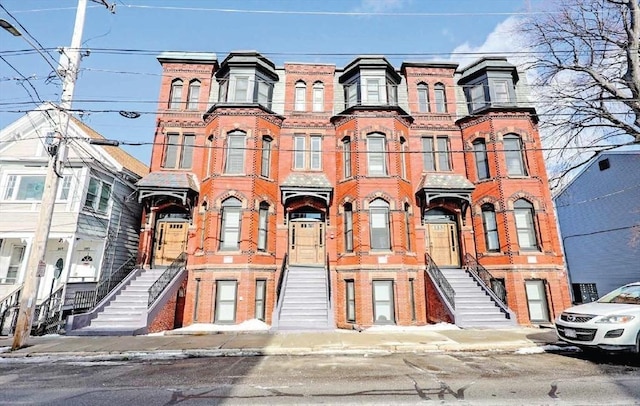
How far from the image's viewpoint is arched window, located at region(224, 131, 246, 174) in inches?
590

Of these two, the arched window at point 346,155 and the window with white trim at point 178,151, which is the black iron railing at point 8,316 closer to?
the window with white trim at point 178,151

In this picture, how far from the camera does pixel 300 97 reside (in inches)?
683

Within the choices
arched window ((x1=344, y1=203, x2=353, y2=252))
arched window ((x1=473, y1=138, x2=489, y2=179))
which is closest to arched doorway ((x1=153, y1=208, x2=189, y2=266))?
arched window ((x1=344, y1=203, x2=353, y2=252))

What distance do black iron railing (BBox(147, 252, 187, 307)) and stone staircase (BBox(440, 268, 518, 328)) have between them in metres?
11.8

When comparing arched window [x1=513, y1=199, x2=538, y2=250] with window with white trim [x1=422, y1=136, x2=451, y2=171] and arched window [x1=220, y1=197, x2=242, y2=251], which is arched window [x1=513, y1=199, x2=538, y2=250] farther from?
arched window [x1=220, y1=197, x2=242, y2=251]

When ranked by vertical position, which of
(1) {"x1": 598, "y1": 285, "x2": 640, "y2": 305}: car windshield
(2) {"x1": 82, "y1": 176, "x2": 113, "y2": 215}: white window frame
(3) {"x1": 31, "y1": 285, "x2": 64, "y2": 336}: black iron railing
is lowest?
(3) {"x1": 31, "y1": 285, "x2": 64, "y2": 336}: black iron railing

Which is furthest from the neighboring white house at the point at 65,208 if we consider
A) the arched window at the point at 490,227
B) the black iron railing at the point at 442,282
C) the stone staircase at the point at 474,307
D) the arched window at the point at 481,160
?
the arched window at the point at 481,160

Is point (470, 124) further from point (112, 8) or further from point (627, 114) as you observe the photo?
point (112, 8)

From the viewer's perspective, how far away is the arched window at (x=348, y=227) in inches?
580

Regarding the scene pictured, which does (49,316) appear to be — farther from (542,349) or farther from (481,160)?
(481,160)

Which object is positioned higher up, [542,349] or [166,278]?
[166,278]

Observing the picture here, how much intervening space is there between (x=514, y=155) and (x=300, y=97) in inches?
453

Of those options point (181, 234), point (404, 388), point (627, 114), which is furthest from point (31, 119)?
point (627, 114)

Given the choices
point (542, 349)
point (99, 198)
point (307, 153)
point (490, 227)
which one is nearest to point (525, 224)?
point (490, 227)
